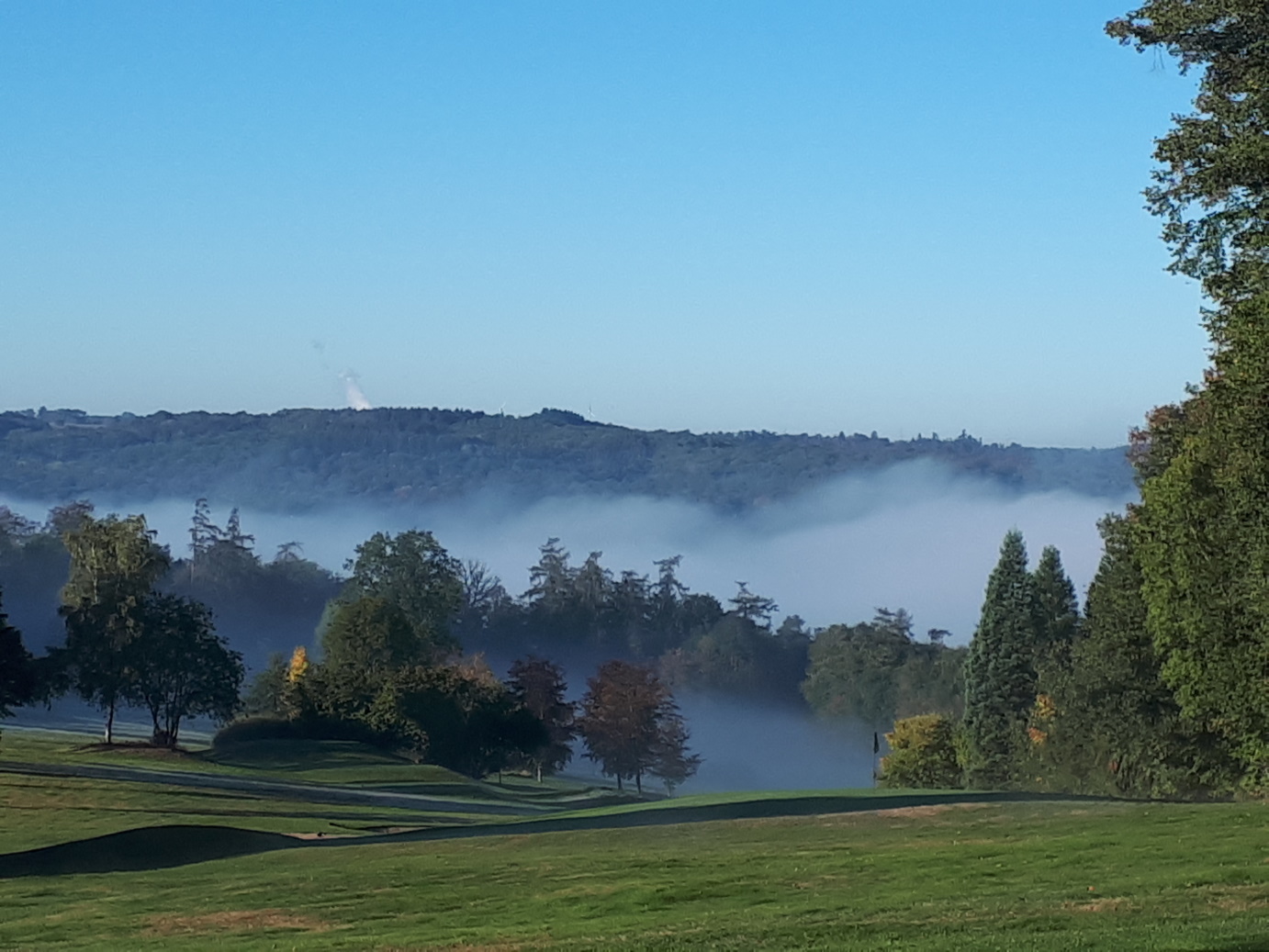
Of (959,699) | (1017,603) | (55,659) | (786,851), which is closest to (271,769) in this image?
(55,659)

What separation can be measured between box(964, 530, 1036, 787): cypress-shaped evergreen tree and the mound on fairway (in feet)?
176

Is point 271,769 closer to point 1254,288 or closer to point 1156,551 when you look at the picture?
point 1156,551

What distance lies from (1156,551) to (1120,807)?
24.4ft

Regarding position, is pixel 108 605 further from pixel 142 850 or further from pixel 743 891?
pixel 743 891

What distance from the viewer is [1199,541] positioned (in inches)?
1624

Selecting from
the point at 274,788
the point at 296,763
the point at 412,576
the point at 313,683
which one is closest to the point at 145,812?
the point at 274,788

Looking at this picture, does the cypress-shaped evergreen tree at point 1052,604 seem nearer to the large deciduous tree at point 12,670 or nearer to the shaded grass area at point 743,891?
the large deciduous tree at point 12,670

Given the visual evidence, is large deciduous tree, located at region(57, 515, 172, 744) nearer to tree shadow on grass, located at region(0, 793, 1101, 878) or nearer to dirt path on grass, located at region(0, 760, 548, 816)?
dirt path on grass, located at region(0, 760, 548, 816)

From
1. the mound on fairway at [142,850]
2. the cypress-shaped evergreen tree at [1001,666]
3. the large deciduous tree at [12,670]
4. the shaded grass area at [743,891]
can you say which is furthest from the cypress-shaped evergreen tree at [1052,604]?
the mound on fairway at [142,850]

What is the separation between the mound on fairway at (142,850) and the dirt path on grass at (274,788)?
19.0m

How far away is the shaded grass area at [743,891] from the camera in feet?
71.1

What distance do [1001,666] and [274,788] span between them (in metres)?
41.8

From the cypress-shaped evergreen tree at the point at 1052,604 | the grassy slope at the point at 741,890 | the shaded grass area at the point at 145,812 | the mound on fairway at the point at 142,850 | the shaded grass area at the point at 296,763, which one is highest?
the cypress-shaped evergreen tree at the point at 1052,604

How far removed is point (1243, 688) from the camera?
40844 mm
